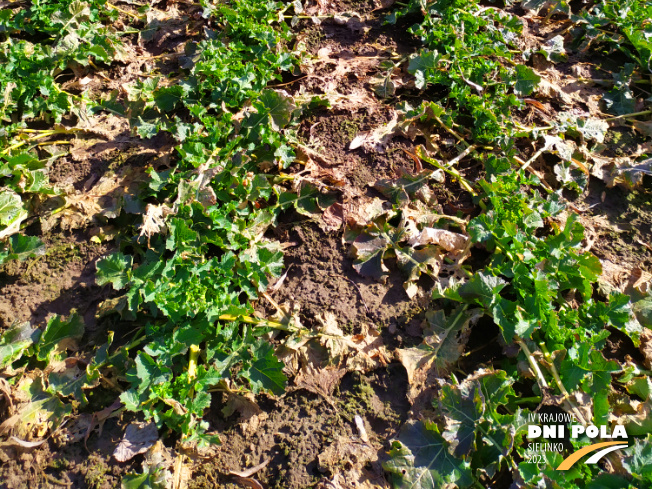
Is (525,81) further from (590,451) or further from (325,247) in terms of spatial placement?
(590,451)

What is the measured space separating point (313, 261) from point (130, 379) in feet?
4.24

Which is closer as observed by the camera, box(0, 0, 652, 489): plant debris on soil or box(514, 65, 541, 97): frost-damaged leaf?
box(0, 0, 652, 489): plant debris on soil

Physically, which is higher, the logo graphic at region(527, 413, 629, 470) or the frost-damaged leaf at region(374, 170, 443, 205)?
the frost-damaged leaf at region(374, 170, 443, 205)

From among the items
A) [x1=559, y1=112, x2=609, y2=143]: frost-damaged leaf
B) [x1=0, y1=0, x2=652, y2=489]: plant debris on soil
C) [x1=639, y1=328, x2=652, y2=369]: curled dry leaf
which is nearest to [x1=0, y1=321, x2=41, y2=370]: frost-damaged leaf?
[x1=0, y1=0, x2=652, y2=489]: plant debris on soil

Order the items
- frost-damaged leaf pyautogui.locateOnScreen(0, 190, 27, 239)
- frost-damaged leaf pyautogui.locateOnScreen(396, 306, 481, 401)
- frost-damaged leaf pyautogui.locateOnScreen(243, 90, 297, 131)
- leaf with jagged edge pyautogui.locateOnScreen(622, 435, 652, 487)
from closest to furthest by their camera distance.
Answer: leaf with jagged edge pyautogui.locateOnScreen(622, 435, 652, 487)
frost-damaged leaf pyautogui.locateOnScreen(396, 306, 481, 401)
frost-damaged leaf pyautogui.locateOnScreen(0, 190, 27, 239)
frost-damaged leaf pyautogui.locateOnScreen(243, 90, 297, 131)

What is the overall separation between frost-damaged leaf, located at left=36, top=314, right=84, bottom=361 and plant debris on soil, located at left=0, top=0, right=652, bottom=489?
1 cm

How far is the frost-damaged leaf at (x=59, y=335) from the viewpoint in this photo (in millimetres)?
2828

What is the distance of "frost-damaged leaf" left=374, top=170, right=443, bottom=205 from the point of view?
3.44 meters

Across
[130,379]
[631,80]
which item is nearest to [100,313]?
[130,379]

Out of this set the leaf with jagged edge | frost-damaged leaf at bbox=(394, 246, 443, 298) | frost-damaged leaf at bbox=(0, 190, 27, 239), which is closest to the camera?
the leaf with jagged edge

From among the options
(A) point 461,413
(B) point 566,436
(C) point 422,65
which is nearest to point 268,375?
(A) point 461,413

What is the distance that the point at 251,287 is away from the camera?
2971 mm

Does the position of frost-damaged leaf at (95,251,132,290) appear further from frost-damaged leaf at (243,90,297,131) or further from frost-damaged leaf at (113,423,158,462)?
frost-damaged leaf at (243,90,297,131)

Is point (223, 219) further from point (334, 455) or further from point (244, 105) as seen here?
point (334, 455)
